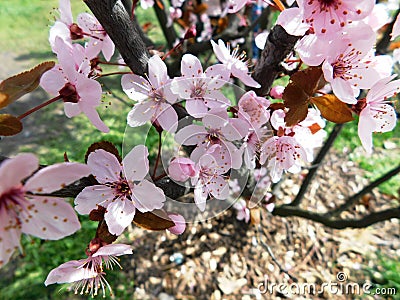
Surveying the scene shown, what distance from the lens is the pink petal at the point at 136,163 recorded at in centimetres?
64

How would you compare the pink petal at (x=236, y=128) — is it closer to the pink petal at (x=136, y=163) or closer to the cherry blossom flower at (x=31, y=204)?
the pink petal at (x=136, y=163)

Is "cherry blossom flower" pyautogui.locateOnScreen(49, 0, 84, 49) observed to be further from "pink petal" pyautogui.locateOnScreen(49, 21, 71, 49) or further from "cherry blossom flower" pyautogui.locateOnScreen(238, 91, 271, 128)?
"cherry blossom flower" pyautogui.locateOnScreen(238, 91, 271, 128)

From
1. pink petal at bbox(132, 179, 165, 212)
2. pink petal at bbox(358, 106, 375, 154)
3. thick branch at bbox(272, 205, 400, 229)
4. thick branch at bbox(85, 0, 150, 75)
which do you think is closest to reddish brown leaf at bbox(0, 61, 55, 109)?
thick branch at bbox(85, 0, 150, 75)

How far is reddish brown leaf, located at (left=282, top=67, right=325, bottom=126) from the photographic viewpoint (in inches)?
25.0

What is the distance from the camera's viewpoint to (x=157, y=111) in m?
0.72

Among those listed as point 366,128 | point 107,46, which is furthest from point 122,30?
point 366,128

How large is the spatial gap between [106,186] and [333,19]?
0.49 m

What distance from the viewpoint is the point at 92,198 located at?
25.8 inches

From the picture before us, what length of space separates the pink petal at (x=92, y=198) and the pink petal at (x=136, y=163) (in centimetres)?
5

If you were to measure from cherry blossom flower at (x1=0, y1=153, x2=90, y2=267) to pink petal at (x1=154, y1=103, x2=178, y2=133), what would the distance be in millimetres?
263

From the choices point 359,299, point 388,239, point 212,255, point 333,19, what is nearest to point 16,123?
point 333,19

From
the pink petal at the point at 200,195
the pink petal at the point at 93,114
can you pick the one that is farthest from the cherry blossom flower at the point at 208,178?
the pink petal at the point at 93,114

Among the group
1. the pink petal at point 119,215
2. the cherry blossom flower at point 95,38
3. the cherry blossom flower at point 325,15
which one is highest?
the cherry blossom flower at point 95,38

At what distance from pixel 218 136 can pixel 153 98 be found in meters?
0.15
